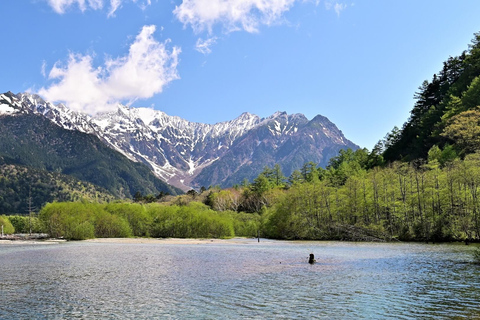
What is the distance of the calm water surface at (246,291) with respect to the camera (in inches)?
1073

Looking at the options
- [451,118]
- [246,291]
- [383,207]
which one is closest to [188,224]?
[383,207]

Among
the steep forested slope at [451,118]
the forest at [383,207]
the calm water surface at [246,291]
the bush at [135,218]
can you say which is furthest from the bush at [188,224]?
the calm water surface at [246,291]

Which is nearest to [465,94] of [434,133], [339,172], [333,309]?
[434,133]

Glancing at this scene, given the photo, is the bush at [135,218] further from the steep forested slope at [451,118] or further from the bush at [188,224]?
the steep forested slope at [451,118]

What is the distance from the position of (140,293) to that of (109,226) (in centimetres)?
11891

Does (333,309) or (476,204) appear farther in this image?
(476,204)

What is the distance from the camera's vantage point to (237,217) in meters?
179

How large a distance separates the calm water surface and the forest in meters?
44.3

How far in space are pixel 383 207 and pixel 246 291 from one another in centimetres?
8793

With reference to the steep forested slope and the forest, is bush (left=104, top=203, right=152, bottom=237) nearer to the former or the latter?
the forest

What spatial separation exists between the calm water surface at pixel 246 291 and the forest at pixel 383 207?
44.3 metres

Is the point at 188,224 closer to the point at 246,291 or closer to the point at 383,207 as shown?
the point at 383,207

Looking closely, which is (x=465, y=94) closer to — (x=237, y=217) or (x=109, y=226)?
(x=237, y=217)

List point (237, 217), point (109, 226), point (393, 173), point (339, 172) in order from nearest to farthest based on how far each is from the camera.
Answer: point (393, 173), point (109, 226), point (237, 217), point (339, 172)
